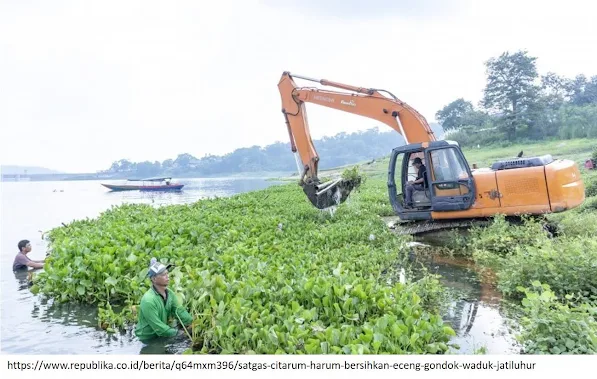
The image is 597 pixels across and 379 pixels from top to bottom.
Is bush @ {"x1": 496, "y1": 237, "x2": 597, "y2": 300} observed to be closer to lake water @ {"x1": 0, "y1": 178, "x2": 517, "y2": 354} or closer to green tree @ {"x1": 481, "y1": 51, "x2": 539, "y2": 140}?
lake water @ {"x1": 0, "y1": 178, "x2": 517, "y2": 354}

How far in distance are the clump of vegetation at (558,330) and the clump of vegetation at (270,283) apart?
748mm

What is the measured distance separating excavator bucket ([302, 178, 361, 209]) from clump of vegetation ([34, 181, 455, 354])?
0.38 m

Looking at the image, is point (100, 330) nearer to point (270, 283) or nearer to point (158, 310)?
point (158, 310)

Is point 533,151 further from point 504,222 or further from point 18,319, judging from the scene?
point 18,319

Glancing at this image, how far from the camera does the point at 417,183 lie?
33.8 feet

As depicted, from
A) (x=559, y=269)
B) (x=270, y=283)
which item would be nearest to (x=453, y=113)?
(x=559, y=269)

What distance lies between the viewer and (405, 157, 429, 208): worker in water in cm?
1022

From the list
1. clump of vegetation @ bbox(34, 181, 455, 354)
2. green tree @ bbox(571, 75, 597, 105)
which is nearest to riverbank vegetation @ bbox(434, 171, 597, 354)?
clump of vegetation @ bbox(34, 181, 455, 354)

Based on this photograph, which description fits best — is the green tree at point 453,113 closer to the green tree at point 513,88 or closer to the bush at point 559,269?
the green tree at point 513,88

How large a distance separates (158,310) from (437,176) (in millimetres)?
6344

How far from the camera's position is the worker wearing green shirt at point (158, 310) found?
5168 millimetres

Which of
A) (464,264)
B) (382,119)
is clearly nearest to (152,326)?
(464,264)

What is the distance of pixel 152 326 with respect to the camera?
5199 mm
